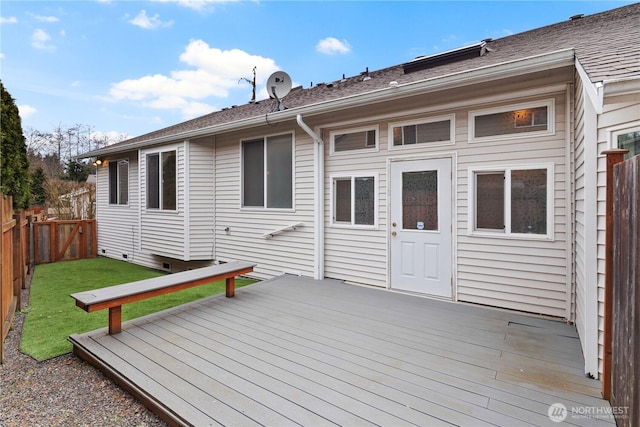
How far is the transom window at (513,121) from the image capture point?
372 cm

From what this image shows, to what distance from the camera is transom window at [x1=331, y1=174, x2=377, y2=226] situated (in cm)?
515

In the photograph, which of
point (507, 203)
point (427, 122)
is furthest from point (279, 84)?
point (507, 203)

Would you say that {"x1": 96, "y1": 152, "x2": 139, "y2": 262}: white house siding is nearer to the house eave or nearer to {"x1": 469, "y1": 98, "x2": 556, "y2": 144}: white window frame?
the house eave

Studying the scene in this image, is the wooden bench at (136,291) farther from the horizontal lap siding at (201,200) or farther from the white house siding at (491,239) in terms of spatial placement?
the horizontal lap siding at (201,200)

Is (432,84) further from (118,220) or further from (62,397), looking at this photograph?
(118,220)

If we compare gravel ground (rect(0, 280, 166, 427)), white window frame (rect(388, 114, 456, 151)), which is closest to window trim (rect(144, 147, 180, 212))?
gravel ground (rect(0, 280, 166, 427))

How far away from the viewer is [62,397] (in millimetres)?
2514

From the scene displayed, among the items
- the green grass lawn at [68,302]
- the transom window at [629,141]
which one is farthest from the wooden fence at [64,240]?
the transom window at [629,141]

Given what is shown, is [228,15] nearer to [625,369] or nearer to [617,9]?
[617,9]

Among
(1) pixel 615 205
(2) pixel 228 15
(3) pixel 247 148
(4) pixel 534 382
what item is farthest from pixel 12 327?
(2) pixel 228 15

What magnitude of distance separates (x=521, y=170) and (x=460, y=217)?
902 mm

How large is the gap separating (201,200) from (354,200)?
3.79m

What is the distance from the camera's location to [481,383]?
2.38 metres

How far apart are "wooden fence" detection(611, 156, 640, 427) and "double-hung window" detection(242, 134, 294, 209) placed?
187 inches
